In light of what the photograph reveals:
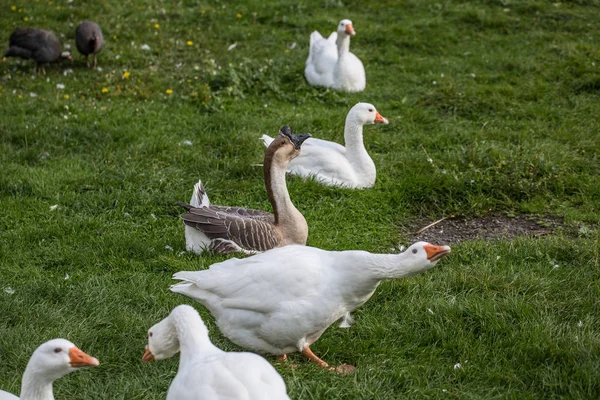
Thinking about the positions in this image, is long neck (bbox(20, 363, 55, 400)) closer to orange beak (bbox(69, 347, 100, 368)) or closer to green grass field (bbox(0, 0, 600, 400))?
orange beak (bbox(69, 347, 100, 368))

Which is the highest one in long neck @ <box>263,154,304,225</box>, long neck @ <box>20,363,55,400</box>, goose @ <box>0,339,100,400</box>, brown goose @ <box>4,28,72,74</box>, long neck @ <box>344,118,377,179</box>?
goose @ <box>0,339,100,400</box>

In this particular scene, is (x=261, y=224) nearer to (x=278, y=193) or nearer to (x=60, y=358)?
(x=278, y=193)

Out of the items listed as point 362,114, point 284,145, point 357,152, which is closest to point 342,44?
point 362,114

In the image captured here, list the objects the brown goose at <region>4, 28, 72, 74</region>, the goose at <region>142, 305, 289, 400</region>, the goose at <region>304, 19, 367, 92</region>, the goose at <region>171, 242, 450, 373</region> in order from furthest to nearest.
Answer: the brown goose at <region>4, 28, 72, 74</region> < the goose at <region>304, 19, 367, 92</region> < the goose at <region>171, 242, 450, 373</region> < the goose at <region>142, 305, 289, 400</region>

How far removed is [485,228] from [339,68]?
3.55 metres

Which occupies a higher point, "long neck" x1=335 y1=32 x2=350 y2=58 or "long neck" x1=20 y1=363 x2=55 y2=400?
"long neck" x1=20 y1=363 x2=55 y2=400

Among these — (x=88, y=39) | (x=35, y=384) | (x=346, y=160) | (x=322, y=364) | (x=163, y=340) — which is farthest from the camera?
(x=88, y=39)

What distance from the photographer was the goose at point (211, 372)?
3.11 m

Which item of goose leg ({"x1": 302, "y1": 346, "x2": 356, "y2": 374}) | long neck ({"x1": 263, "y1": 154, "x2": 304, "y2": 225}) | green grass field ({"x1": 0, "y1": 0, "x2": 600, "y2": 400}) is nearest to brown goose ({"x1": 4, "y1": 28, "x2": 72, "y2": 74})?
green grass field ({"x1": 0, "y1": 0, "x2": 600, "y2": 400})

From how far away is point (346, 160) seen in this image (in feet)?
22.9

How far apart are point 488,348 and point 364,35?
7.62 metres

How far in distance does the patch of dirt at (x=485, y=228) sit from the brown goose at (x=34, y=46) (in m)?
5.80

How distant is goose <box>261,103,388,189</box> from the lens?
22.6 feet

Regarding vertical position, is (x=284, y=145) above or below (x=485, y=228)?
above
